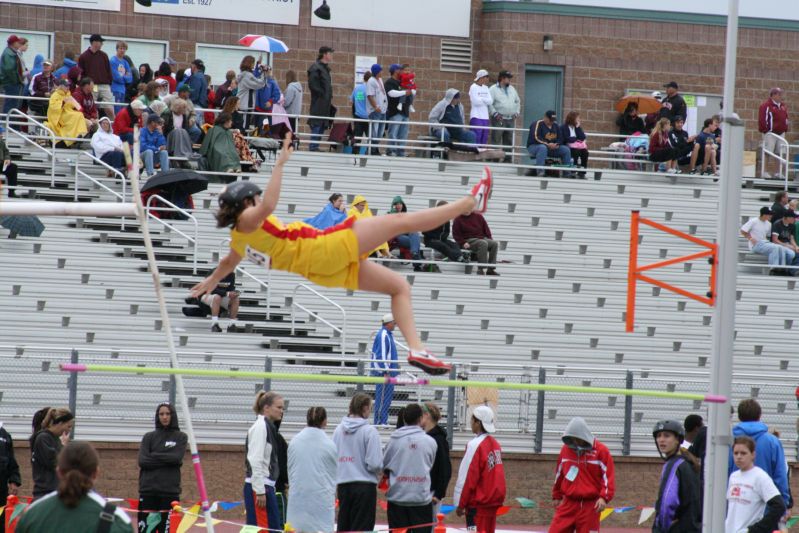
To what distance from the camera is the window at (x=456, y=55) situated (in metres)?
26.9

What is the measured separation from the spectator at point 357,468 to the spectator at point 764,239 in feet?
33.3

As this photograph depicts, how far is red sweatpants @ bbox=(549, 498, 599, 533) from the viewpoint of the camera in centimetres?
1234

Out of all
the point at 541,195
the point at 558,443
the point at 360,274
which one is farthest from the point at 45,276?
the point at 360,274

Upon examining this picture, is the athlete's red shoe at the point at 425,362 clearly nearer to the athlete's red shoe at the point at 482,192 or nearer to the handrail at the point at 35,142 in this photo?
the athlete's red shoe at the point at 482,192

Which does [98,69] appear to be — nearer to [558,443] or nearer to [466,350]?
[466,350]

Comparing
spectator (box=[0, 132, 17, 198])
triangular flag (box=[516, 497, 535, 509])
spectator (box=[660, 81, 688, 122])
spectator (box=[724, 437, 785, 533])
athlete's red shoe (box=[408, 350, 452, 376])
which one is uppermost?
spectator (box=[660, 81, 688, 122])

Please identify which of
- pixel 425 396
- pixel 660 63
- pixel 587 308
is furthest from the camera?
pixel 660 63

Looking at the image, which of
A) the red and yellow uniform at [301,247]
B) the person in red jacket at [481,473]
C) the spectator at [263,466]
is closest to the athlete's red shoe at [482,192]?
the red and yellow uniform at [301,247]

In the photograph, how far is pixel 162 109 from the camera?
19078 millimetres

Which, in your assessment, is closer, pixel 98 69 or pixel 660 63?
pixel 98 69

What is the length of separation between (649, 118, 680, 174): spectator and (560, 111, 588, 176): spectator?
3.90 feet

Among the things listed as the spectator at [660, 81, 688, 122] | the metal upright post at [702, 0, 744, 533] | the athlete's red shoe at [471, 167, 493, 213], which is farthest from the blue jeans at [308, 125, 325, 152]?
the athlete's red shoe at [471, 167, 493, 213]

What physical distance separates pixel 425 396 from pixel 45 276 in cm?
486

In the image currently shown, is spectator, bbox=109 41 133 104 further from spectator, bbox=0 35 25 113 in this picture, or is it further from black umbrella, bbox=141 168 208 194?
black umbrella, bbox=141 168 208 194
